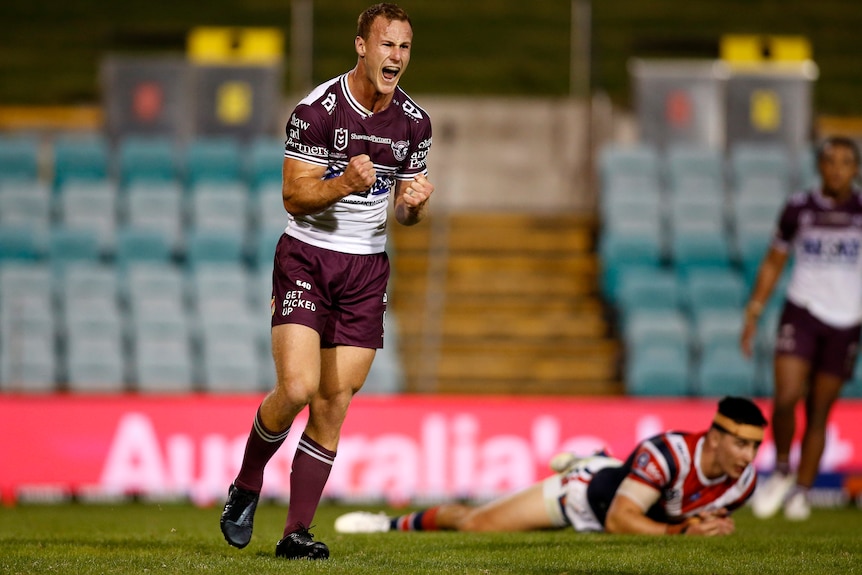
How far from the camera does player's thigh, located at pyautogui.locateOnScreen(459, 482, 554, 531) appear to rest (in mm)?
8062

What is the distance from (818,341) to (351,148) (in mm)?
5237

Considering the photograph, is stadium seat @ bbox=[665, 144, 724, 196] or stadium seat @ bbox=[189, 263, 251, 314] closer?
stadium seat @ bbox=[189, 263, 251, 314]

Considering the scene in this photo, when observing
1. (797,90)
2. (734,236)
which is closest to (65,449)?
(734,236)

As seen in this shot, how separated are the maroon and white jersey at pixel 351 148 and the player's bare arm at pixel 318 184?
5 cm

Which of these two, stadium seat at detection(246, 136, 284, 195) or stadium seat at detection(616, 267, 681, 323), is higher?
stadium seat at detection(246, 136, 284, 195)

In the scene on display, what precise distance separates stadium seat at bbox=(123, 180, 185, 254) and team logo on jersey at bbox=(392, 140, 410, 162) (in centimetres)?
948

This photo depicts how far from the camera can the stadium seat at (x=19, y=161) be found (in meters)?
16.3

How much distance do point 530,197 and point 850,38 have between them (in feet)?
42.7

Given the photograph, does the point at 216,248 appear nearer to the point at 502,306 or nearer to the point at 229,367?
the point at 229,367

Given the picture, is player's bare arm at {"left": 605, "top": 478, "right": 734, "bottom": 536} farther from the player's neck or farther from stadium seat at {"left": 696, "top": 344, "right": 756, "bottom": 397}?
stadium seat at {"left": 696, "top": 344, "right": 756, "bottom": 397}

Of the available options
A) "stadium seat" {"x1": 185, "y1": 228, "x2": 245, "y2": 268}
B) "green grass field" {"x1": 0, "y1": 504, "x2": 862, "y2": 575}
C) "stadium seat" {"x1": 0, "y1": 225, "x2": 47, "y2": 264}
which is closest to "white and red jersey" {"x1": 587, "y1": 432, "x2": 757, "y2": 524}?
"green grass field" {"x1": 0, "y1": 504, "x2": 862, "y2": 575}

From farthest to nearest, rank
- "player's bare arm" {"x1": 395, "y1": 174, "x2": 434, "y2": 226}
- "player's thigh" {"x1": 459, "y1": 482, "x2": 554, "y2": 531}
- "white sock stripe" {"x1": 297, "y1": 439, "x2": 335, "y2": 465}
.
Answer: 1. "player's thigh" {"x1": 459, "y1": 482, "x2": 554, "y2": 531}
2. "white sock stripe" {"x1": 297, "y1": 439, "x2": 335, "y2": 465}
3. "player's bare arm" {"x1": 395, "y1": 174, "x2": 434, "y2": 226}

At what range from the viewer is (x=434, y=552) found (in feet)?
21.2

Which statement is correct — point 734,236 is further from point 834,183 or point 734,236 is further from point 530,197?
point 834,183
